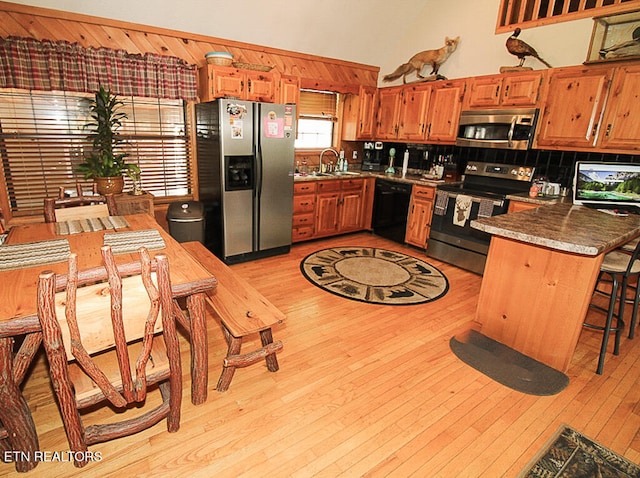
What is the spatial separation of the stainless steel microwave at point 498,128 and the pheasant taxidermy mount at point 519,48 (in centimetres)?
60

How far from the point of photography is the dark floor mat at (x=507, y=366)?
87.2 inches

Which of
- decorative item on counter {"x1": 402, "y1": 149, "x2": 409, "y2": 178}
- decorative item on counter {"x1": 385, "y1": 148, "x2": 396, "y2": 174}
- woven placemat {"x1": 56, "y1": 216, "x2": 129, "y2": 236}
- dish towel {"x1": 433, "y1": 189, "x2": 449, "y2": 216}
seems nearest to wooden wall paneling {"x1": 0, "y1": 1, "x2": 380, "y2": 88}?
decorative item on counter {"x1": 385, "y1": 148, "x2": 396, "y2": 174}

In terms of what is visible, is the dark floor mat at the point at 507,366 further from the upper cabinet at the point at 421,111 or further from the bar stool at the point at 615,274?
the upper cabinet at the point at 421,111

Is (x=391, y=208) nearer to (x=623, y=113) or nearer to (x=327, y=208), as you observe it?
(x=327, y=208)

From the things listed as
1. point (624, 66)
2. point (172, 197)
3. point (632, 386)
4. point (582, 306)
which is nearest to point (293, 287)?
point (172, 197)

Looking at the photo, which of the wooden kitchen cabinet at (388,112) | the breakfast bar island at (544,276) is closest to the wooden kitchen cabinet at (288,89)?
the wooden kitchen cabinet at (388,112)

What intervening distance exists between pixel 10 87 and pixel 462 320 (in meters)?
4.39

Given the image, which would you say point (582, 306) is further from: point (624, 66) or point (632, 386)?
point (624, 66)

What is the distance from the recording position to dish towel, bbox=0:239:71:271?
165cm

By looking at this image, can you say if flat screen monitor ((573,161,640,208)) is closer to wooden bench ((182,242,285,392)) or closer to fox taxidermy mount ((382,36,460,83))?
fox taxidermy mount ((382,36,460,83))

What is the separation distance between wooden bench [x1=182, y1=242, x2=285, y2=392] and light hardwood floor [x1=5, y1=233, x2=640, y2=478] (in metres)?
0.16

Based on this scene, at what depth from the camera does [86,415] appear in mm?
1852

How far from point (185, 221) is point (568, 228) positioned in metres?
3.30

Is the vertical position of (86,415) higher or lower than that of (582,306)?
lower
